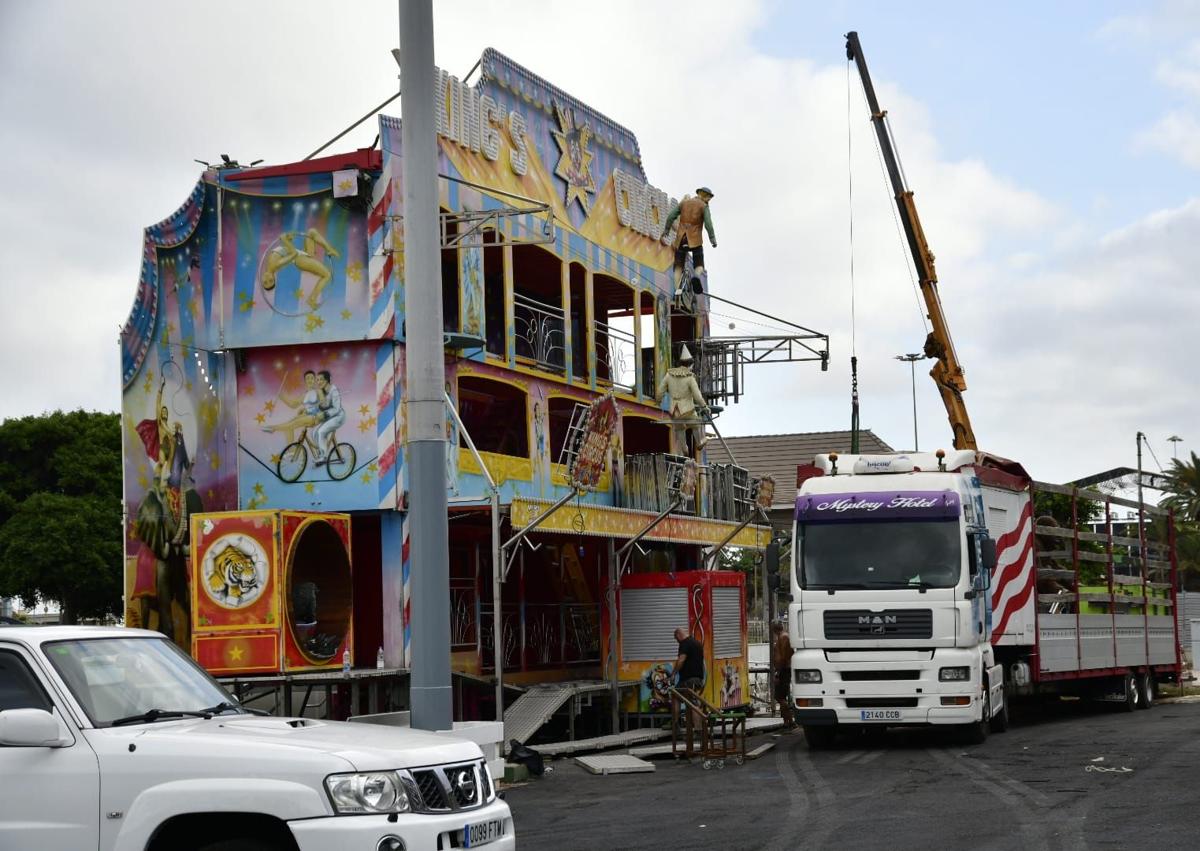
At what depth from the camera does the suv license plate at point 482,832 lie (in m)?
8.18

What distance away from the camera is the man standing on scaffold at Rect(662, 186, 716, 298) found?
105 ft

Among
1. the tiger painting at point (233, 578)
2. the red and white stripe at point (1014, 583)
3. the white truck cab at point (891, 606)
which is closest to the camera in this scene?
the white truck cab at point (891, 606)

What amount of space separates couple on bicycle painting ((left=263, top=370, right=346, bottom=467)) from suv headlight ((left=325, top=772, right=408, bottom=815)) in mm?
15605

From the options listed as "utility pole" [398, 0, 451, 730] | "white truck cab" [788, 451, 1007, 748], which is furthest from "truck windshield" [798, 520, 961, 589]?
"utility pole" [398, 0, 451, 730]

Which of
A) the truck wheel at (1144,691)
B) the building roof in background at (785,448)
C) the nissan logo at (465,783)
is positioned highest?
the building roof in background at (785,448)

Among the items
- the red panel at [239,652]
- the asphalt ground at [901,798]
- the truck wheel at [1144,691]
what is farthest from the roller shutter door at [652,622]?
the truck wheel at [1144,691]

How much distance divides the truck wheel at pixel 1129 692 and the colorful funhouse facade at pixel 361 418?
6535 mm

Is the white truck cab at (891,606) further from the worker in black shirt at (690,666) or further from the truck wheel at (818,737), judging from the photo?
the worker in black shirt at (690,666)

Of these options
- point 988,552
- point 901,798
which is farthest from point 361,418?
point 901,798

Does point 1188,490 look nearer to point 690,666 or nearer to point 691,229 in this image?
point 691,229

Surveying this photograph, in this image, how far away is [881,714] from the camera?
67.1 feet

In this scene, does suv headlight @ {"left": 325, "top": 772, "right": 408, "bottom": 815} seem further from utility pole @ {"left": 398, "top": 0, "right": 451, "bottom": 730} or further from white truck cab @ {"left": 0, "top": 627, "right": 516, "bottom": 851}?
utility pole @ {"left": 398, "top": 0, "right": 451, "bottom": 730}

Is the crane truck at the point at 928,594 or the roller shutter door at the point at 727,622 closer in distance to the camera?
the crane truck at the point at 928,594

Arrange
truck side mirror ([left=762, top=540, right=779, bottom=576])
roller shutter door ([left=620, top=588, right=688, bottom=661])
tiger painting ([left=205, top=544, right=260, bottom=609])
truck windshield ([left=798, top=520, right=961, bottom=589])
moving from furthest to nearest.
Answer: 1. roller shutter door ([left=620, top=588, right=688, bottom=661])
2. tiger painting ([left=205, top=544, right=260, bottom=609])
3. truck side mirror ([left=762, top=540, right=779, bottom=576])
4. truck windshield ([left=798, top=520, right=961, bottom=589])
